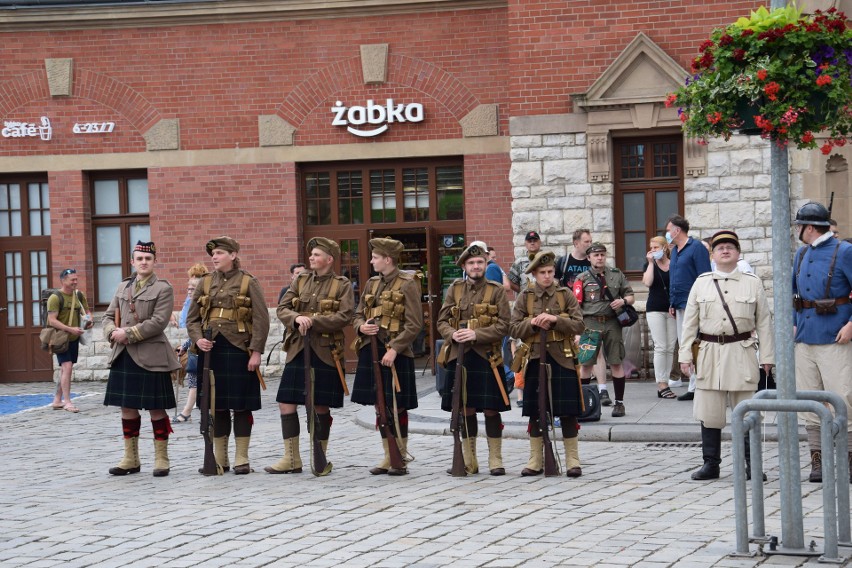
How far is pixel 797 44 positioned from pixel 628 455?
5.06 m

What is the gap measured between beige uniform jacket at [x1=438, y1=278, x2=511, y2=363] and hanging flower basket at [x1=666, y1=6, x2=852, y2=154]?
340 cm

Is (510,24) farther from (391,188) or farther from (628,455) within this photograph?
(628,455)

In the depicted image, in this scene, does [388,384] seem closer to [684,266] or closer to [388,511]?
[388,511]

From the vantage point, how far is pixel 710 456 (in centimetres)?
962

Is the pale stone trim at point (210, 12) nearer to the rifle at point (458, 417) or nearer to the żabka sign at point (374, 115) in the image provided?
the żabka sign at point (374, 115)

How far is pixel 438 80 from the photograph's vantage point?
19.4 metres

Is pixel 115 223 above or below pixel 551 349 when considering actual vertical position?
above

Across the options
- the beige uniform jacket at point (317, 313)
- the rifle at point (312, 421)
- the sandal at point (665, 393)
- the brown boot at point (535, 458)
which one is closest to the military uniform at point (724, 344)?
the brown boot at point (535, 458)

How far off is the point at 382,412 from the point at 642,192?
8349mm

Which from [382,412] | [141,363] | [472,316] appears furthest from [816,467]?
[141,363]

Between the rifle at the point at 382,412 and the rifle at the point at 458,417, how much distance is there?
1.47 ft

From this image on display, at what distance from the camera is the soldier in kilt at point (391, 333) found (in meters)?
10.4

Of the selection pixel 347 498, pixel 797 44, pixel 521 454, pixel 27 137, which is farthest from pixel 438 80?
pixel 797 44

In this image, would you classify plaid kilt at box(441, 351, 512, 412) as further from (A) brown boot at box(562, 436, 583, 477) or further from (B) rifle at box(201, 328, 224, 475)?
(B) rifle at box(201, 328, 224, 475)
